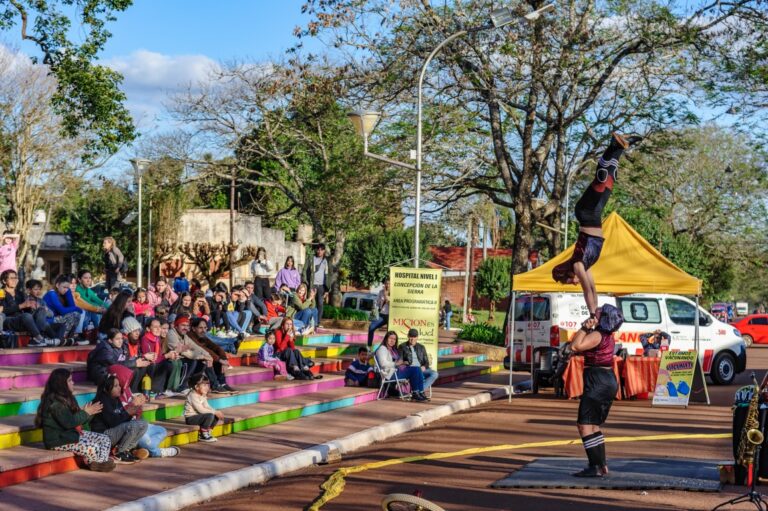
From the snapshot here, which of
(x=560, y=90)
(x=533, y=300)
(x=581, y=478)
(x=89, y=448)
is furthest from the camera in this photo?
(x=560, y=90)

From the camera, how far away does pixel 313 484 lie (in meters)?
10.5

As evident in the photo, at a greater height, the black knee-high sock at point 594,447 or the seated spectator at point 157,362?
the seated spectator at point 157,362

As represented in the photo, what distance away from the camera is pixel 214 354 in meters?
16.1

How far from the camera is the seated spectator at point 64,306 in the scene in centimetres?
1703

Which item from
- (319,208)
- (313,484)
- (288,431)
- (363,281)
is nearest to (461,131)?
(319,208)

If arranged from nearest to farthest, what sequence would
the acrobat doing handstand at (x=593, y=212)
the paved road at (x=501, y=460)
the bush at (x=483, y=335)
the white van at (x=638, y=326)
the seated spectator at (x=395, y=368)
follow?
1. the paved road at (x=501, y=460)
2. the acrobat doing handstand at (x=593, y=212)
3. the seated spectator at (x=395, y=368)
4. the white van at (x=638, y=326)
5. the bush at (x=483, y=335)

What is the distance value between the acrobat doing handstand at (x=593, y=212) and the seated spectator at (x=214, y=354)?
6354mm

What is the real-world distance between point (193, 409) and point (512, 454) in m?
4.26

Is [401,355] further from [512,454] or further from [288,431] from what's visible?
[512,454]

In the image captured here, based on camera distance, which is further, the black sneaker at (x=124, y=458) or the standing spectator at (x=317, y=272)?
the standing spectator at (x=317, y=272)

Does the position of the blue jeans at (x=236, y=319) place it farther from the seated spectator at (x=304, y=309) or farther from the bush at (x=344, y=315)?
the bush at (x=344, y=315)

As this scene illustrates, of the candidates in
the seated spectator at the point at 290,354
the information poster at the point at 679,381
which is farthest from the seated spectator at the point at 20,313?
the information poster at the point at 679,381

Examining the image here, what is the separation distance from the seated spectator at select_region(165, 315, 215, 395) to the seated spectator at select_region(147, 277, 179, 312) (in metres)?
3.70

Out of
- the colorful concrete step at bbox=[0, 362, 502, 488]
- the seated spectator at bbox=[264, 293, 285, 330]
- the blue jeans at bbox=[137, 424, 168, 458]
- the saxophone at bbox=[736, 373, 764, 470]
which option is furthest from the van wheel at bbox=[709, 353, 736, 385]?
the blue jeans at bbox=[137, 424, 168, 458]
